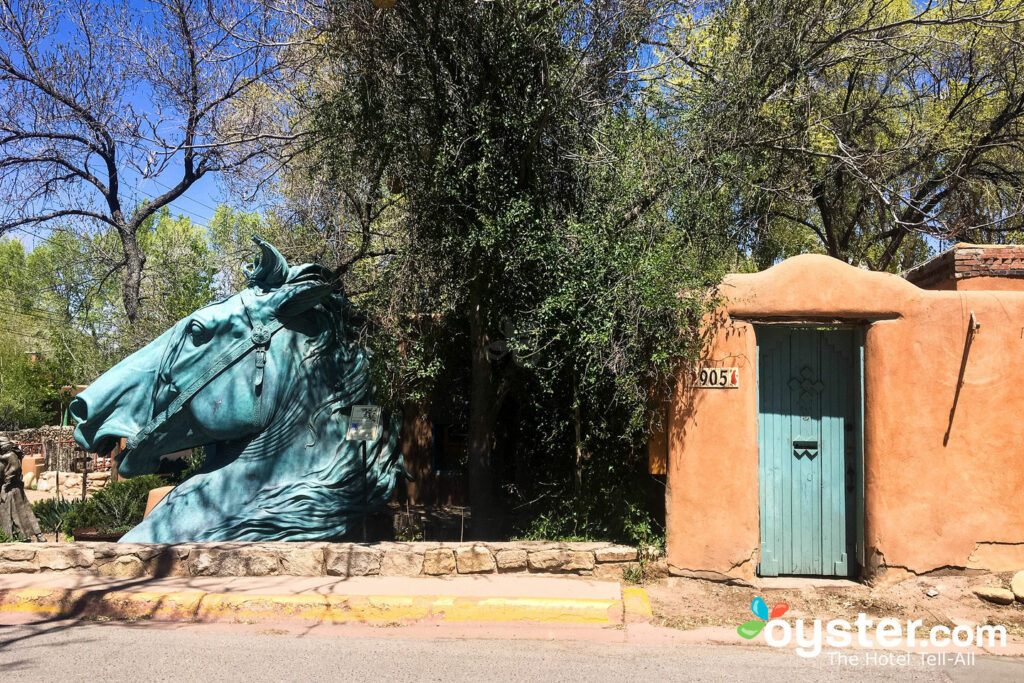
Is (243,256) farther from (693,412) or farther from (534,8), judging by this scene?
(693,412)

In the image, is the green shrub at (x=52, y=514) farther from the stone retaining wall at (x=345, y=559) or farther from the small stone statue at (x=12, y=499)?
the stone retaining wall at (x=345, y=559)

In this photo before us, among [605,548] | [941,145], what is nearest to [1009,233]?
[941,145]

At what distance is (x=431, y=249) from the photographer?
7875mm

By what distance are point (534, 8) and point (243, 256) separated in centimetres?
616

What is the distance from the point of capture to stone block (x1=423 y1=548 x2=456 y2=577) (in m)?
7.03

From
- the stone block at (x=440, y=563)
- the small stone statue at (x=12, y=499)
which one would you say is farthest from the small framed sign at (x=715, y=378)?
the small stone statue at (x=12, y=499)

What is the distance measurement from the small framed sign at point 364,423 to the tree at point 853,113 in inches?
173

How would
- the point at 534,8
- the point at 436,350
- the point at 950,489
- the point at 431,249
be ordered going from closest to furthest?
the point at 950,489 → the point at 534,8 → the point at 431,249 → the point at 436,350

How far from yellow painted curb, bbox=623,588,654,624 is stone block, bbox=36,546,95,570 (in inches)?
201

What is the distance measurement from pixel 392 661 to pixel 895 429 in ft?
15.5

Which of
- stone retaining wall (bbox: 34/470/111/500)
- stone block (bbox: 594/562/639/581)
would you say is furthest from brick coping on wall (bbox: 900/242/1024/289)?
stone retaining wall (bbox: 34/470/111/500)

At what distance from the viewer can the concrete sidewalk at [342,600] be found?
620 centimetres

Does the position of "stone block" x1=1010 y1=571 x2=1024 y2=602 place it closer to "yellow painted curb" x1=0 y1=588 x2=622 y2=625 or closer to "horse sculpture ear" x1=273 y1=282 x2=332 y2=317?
"yellow painted curb" x1=0 y1=588 x2=622 y2=625

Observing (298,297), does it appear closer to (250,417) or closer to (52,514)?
(250,417)
